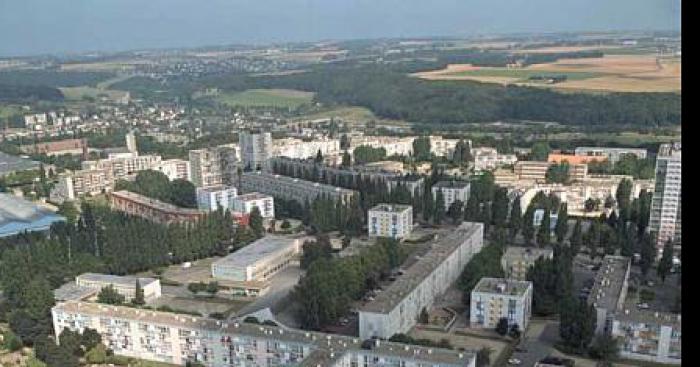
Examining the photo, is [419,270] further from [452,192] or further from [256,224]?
[452,192]

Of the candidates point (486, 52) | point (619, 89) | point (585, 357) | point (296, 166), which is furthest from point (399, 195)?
point (486, 52)

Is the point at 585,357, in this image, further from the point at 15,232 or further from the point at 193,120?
the point at 193,120

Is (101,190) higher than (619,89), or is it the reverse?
(619,89)

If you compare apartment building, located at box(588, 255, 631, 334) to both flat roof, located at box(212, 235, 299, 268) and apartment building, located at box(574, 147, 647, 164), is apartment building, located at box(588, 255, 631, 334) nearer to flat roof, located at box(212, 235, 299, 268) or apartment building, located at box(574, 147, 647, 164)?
flat roof, located at box(212, 235, 299, 268)

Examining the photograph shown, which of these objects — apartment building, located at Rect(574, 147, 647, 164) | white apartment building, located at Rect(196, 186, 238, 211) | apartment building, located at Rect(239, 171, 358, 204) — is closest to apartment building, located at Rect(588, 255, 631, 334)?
apartment building, located at Rect(239, 171, 358, 204)

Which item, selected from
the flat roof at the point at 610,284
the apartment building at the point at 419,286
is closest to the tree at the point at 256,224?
the apartment building at the point at 419,286

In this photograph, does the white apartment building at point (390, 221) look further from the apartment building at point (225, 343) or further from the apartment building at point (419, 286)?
the apartment building at point (225, 343)
